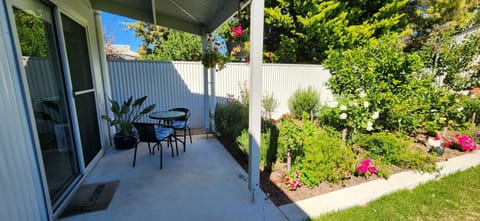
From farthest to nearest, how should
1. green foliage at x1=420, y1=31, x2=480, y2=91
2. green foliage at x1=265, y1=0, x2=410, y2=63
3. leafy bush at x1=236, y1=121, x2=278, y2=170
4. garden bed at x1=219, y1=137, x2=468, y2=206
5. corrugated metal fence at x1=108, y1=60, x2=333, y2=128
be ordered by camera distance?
1. green foliage at x1=265, y1=0, x2=410, y2=63
2. corrugated metal fence at x1=108, y1=60, x2=333, y2=128
3. green foliage at x1=420, y1=31, x2=480, y2=91
4. leafy bush at x1=236, y1=121, x2=278, y2=170
5. garden bed at x1=219, y1=137, x2=468, y2=206

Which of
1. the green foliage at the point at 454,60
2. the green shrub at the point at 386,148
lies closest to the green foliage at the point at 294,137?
the green shrub at the point at 386,148

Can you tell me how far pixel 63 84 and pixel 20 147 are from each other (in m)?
1.13

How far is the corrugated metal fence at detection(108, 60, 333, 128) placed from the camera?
458 centimetres

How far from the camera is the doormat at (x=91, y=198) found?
6.62ft

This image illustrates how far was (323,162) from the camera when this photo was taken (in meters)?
2.49

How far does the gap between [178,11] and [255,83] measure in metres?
2.39

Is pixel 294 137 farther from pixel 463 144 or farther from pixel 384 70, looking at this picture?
pixel 463 144

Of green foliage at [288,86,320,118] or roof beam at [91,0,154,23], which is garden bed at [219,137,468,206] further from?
green foliage at [288,86,320,118]

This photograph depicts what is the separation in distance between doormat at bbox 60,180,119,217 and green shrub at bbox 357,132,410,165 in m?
3.82

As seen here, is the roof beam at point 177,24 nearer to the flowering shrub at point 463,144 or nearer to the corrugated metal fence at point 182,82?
the corrugated metal fence at point 182,82

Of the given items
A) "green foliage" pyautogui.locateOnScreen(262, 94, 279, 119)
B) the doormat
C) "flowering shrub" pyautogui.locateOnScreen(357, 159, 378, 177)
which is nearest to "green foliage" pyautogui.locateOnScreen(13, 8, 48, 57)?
the doormat

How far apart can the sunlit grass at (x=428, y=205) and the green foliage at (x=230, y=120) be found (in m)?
2.20

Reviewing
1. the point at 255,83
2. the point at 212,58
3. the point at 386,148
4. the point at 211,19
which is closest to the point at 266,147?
the point at 255,83

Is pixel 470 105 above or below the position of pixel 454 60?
below
